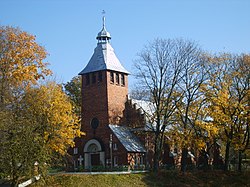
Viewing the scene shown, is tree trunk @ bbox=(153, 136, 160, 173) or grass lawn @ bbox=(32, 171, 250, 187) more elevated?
tree trunk @ bbox=(153, 136, 160, 173)

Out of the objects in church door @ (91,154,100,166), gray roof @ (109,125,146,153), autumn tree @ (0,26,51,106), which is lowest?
church door @ (91,154,100,166)

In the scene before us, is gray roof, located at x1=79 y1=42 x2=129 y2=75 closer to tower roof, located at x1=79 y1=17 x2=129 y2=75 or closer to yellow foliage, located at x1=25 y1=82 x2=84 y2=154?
tower roof, located at x1=79 y1=17 x2=129 y2=75

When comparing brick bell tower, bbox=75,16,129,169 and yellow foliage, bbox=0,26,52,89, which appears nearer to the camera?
yellow foliage, bbox=0,26,52,89

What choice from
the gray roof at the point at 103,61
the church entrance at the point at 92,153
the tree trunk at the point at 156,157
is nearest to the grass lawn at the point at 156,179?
the tree trunk at the point at 156,157

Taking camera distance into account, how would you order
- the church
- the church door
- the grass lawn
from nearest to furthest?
the grass lawn → the church → the church door

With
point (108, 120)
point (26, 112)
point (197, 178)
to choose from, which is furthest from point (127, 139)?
point (26, 112)

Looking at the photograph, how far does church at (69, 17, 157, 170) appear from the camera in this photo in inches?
1844

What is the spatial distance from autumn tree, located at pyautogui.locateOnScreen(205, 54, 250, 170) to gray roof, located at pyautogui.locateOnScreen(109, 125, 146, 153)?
9.12m

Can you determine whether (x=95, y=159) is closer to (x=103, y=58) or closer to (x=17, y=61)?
(x=103, y=58)

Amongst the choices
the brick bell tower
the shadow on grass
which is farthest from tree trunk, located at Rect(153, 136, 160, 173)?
the brick bell tower

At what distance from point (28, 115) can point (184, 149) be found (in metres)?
18.8

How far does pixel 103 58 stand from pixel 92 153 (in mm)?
11107

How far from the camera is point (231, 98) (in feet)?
146

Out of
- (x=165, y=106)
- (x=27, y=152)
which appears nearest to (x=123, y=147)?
(x=165, y=106)
